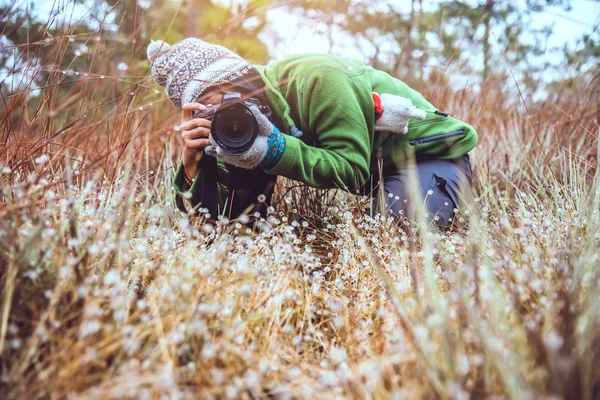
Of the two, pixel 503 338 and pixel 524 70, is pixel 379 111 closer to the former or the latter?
pixel 503 338

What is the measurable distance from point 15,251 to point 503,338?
1.00 metres

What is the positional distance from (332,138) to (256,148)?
396mm

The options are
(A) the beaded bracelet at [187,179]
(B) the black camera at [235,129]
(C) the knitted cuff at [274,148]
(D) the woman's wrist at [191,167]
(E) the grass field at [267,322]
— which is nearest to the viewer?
(E) the grass field at [267,322]

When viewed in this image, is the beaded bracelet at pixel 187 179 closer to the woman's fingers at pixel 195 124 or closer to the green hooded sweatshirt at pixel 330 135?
the green hooded sweatshirt at pixel 330 135

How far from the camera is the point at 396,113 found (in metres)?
2.01

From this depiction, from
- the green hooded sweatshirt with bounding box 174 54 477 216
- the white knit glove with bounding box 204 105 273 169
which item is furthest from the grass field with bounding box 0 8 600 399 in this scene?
the green hooded sweatshirt with bounding box 174 54 477 216

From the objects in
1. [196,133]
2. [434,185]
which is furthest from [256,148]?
[434,185]

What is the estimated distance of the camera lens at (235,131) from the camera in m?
1.71

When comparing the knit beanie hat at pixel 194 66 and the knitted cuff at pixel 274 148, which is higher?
the knit beanie hat at pixel 194 66

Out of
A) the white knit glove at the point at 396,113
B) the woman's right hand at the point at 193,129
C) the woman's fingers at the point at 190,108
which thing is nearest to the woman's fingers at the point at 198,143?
the woman's right hand at the point at 193,129

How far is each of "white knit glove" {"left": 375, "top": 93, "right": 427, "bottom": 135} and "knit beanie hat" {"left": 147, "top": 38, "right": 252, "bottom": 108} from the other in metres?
0.61

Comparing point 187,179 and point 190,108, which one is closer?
point 190,108

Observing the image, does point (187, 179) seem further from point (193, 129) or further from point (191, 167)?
point (193, 129)

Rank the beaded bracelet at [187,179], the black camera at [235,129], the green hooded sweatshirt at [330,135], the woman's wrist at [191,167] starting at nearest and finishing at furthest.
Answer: the black camera at [235,129]
the green hooded sweatshirt at [330,135]
the woman's wrist at [191,167]
the beaded bracelet at [187,179]
